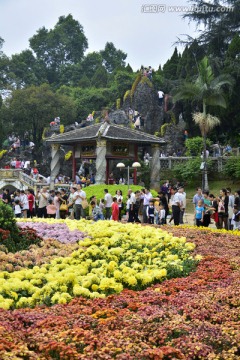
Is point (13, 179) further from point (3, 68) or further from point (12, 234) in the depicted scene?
point (3, 68)

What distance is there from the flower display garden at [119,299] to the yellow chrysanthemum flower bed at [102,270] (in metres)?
0.02

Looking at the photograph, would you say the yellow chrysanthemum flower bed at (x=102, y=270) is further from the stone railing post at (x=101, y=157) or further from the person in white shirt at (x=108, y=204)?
the stone railing post at (x=101, y=157)

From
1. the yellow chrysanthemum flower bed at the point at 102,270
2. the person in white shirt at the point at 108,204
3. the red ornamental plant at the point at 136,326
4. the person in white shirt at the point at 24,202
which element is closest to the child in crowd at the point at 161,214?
the person in white shirt at the point at 108,204

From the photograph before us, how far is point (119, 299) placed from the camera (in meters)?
6.43

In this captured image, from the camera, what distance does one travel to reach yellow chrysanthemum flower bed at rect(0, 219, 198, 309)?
22.0 feet

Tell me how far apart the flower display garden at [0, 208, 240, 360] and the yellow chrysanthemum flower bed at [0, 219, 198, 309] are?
0.05 feet

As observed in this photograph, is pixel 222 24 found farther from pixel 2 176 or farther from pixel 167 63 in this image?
pixel 2 176

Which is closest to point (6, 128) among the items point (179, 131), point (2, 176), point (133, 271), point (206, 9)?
point (2, 176)

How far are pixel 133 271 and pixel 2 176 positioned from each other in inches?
1221

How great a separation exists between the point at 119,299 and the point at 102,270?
1401 mm

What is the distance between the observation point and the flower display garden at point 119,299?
15.6ft

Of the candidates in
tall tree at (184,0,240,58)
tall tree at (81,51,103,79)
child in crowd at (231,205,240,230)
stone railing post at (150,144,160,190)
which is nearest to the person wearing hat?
child in crowd at (231,205,240,230)

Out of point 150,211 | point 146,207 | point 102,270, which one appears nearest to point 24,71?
point 146,207

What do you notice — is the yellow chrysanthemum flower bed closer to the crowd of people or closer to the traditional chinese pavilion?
the crowd of people
